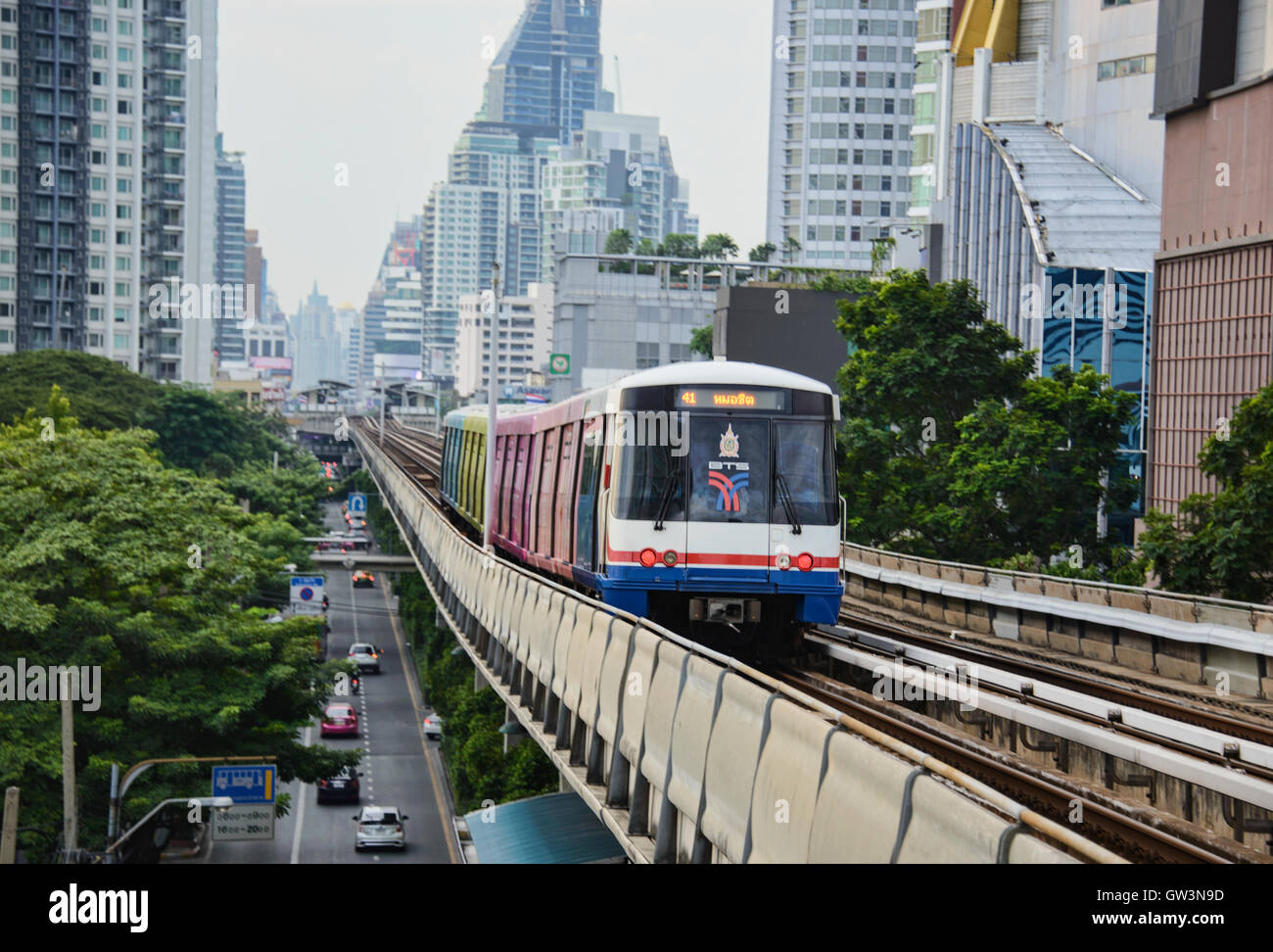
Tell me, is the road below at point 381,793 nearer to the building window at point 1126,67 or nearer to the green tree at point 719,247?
the building window at point 1126,67

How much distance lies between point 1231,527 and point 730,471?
940cm

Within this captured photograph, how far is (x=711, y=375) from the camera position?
1666 centimetres

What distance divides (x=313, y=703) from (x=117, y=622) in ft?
14.4

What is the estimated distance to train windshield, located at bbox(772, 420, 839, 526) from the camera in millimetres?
16484

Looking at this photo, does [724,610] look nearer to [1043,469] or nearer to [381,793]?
Answer: [1043,469]

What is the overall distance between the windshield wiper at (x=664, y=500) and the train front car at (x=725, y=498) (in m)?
0.01

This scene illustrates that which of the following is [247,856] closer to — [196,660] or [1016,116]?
[196,660]

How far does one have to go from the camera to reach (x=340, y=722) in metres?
52.6

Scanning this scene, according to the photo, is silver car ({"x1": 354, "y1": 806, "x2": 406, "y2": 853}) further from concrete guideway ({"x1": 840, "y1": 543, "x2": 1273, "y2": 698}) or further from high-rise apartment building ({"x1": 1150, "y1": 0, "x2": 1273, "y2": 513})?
high-rise apartment building ({"x1": 1150, "y1": 0, "x2": 1273, "y2": 513})

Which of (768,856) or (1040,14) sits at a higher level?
(1040,14)

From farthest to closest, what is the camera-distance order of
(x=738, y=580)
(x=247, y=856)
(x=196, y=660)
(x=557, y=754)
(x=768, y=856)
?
(x=247, y=856) → (x=196, y=660) → (x=738, y=580) → (x=557, y=754) → (x=768, y=856)

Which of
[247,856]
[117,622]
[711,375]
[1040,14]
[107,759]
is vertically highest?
[1040,14]

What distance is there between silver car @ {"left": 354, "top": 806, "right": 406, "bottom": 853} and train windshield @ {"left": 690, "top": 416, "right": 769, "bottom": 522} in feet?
82.3

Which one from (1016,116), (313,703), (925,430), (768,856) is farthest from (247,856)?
(1016,116)
